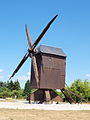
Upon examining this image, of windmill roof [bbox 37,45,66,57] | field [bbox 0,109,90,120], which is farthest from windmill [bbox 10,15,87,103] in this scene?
field [bbox 0,109,90,120]

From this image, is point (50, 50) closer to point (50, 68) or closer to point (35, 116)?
point (50, 68)

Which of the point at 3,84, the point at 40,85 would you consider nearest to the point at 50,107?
the point at 40,85

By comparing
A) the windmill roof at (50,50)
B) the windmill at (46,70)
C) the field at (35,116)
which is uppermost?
the windmill roof at (50,50)

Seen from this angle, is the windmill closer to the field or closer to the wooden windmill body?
the wooden windmill body

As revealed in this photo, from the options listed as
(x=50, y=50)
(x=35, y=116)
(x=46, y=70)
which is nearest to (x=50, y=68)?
(x=46, y=70)

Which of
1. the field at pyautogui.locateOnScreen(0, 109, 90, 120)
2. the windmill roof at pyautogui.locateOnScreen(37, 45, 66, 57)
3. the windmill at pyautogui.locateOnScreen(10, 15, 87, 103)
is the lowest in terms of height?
the field at pyautogui.locateOnScreen(0, 109, 90, 120)

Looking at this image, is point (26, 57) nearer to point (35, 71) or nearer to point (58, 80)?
point (35, 71)

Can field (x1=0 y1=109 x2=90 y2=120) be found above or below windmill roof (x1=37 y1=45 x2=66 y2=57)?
below

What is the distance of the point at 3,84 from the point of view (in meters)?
114

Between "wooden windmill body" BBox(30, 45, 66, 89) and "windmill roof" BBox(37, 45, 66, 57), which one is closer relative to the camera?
"wooden windmill body" BBox(30, 45, 66, 89)

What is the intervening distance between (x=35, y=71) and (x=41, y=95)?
3.44 metres

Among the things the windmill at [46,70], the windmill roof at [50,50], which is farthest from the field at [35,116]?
the windmill roof at [50,50]

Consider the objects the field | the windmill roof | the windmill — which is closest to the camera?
the field

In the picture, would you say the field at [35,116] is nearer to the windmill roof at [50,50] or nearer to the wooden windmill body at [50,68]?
the wooden windmill body at [50,68]
